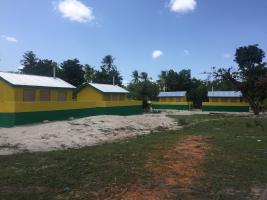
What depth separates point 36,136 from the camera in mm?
18438

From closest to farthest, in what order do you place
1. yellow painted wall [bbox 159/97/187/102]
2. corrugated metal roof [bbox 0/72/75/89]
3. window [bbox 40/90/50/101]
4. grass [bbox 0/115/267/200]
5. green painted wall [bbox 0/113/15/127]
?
1. grass [bbox 0/115/267/200]
2. green painted wall [bbox 0/113/15/127]
3. corrugated metal roof [bbox 0/72/75/89]
4. window [bbox 40/90/50/101]
5. yellow painted wall [bbox 159/97/187/102]

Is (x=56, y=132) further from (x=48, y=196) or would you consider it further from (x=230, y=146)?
(x=48, y=196)

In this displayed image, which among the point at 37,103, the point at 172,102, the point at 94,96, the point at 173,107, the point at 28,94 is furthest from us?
the point at 172,102

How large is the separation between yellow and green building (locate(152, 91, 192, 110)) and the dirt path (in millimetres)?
52355

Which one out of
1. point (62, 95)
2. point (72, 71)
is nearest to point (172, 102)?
point (72, 71)

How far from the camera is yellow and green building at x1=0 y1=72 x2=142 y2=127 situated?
2483cm

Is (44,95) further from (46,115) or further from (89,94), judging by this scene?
(89,94)

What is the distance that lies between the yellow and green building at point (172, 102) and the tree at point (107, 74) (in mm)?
10014

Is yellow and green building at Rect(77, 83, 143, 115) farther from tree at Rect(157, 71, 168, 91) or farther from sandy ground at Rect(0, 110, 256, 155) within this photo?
tree at Rect(157, 71, 168, 91)

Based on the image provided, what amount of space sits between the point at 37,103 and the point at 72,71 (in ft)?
123

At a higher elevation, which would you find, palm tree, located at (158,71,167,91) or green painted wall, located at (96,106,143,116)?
palm tree, located at (158,71,167,91)

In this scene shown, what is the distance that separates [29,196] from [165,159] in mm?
5858

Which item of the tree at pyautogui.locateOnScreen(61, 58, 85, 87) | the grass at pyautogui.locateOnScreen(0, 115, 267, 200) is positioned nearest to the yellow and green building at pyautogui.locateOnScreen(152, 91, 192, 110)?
the tree at pyautogui.locateOnScreen(61, 58, 85, 87)

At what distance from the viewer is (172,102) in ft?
224
